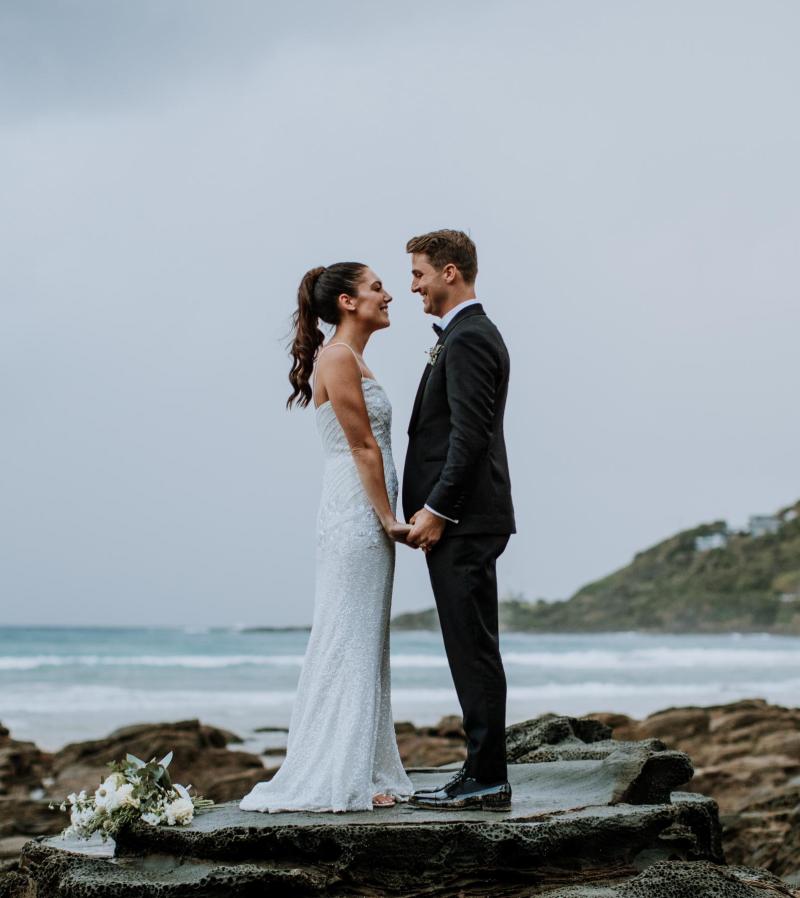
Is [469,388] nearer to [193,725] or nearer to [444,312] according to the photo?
[444,312]

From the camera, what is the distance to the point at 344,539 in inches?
230

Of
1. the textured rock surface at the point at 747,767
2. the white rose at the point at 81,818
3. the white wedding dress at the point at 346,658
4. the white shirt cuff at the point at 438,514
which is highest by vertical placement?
the white shirt cuff at the point at 438,514

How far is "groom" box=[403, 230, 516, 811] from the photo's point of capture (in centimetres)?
551

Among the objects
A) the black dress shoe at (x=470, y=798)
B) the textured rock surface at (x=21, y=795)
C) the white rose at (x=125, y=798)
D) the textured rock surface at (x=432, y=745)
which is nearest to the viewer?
the white rose at (x=125, y=798)

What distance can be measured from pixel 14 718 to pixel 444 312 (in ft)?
60.8

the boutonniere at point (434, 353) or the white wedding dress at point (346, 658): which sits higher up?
the boutonniere at point (434, 353)

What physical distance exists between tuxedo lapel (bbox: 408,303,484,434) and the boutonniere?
0.01 meters

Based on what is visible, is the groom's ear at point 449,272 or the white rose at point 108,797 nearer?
the white rose at point 108,797

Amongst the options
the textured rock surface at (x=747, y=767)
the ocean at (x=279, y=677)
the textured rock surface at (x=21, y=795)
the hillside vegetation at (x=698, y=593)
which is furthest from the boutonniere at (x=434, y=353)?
the hillside vegetation at (x=698, y=593)

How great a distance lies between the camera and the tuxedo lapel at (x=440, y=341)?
5.71 meters

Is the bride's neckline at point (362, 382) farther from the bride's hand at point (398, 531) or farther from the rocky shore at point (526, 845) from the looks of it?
the rocky shore at point (526, 845)

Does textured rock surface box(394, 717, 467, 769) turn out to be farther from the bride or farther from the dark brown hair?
the dark brown hair

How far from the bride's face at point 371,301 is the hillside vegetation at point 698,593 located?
147 feet

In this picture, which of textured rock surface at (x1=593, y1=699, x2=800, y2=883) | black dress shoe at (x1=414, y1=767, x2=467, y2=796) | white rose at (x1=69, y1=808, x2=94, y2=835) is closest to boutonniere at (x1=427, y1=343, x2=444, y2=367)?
black dress shoe at (x1=414, y1=767, x2=467, y2=796)
